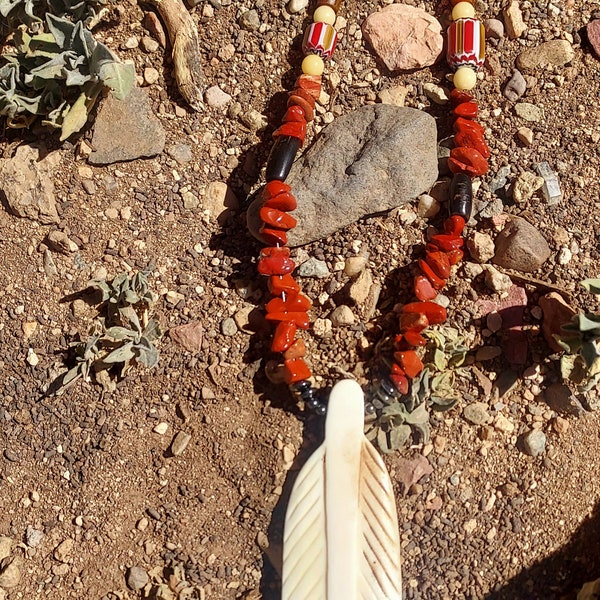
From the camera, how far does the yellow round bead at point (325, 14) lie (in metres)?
2.73

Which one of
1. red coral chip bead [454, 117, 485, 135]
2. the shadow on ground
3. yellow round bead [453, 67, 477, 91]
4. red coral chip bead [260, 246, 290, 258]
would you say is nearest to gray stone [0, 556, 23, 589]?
red coral chip bead [260, 246, 290, 258]

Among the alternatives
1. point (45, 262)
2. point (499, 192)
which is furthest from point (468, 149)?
point (45, 262)

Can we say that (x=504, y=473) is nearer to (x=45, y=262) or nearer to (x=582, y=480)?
(x=582, y=480)

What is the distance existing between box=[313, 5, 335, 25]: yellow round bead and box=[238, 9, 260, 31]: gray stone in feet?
0.78

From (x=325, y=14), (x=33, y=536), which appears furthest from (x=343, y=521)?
(x=325, y=14)

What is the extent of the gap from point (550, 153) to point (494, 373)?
2.72 feet

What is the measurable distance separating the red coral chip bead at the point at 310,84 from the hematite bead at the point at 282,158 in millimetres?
209

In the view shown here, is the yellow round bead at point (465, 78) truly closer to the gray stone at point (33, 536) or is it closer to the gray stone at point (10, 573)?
the gray stone at point (33, 536)

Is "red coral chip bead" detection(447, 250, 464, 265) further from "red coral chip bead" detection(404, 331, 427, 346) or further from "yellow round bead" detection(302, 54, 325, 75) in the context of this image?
"yellow round bead" detection(302, 54, 325, 75)

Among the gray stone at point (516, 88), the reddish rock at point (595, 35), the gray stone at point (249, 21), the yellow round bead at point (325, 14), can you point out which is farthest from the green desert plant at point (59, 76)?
the reddish rock at point (595, 35)

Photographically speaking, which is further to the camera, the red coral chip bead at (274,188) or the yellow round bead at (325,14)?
the yellow round bead at (325,14)

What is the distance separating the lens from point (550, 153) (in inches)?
106

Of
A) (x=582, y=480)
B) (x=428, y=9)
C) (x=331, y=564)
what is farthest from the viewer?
(x=428, y=9)

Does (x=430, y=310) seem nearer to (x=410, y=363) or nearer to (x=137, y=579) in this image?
(x=410, y=363)
